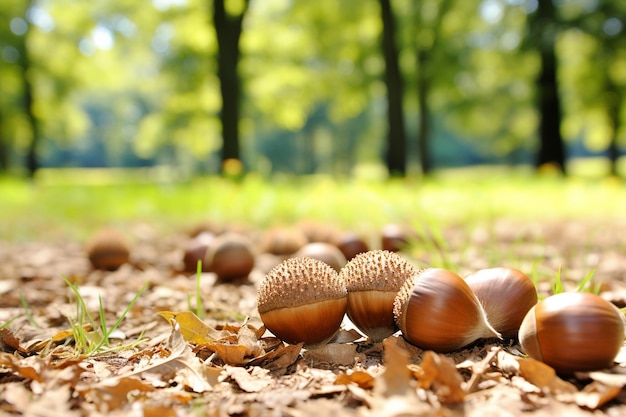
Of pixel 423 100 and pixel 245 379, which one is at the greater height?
pixel 423 100

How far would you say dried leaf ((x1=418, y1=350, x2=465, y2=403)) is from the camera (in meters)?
1.23

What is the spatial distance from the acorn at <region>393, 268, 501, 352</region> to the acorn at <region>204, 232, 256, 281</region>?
1.39 m

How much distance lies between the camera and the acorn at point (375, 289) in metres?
1.62

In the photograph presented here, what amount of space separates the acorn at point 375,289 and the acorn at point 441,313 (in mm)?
87

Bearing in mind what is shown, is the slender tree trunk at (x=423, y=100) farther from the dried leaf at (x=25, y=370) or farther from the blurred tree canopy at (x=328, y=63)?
the dried leaf at (x=25, y=370)

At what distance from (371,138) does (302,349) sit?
43.7 m

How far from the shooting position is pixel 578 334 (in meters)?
1.33

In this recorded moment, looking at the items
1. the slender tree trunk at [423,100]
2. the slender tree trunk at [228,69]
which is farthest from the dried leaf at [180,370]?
the slender tree trunk at [423,100]

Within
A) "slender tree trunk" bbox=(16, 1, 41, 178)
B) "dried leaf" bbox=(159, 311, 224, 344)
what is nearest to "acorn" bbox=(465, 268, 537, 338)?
"dried leaf" bbox=(159, 311, 224, 344)

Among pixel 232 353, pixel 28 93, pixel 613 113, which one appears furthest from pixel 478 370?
pixel 28 93

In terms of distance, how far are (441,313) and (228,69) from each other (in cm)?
1027

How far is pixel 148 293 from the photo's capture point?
2586 mm

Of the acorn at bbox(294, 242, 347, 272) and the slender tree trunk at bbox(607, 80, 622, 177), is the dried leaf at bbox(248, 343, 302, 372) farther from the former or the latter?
the slender tree trunk at bbox(607, 80, 622, 177)

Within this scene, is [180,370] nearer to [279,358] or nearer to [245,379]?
[245,379]
